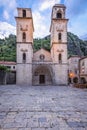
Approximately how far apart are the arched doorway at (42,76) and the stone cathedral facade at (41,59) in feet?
1.60

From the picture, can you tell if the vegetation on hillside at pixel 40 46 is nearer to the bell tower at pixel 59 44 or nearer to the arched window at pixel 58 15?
the bell tower at pixel 59 44

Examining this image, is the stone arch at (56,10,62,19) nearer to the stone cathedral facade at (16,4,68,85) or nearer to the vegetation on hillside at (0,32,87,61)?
the stone cathedral facade at (16,4,68,85)

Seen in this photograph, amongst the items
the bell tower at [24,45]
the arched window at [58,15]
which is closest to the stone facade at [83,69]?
the arched window at [58,15]

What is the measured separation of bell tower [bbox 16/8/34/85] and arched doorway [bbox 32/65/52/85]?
11.0 feet

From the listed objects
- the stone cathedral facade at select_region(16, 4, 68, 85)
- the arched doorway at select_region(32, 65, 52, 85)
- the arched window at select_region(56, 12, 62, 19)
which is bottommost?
the arched doorway at select_region(32, 65, 52, 85)

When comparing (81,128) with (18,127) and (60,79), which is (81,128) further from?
(60,79)

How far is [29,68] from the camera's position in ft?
113

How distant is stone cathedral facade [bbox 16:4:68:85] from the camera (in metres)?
34.5

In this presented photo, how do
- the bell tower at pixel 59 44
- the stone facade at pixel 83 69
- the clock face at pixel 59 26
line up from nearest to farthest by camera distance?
the bell tower at pixel 59 44
the clock face at pixel 59 26
the stone facade at pixel 83 69

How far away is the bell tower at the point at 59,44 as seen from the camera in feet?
115

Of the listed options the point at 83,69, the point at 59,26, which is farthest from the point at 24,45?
the point at 83,69

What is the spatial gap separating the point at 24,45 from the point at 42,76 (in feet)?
23.7

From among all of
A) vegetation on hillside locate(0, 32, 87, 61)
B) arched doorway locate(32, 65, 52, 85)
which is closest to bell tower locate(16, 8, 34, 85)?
arched doorway locate(32, 65, 52, 85)

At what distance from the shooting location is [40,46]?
65.6m
